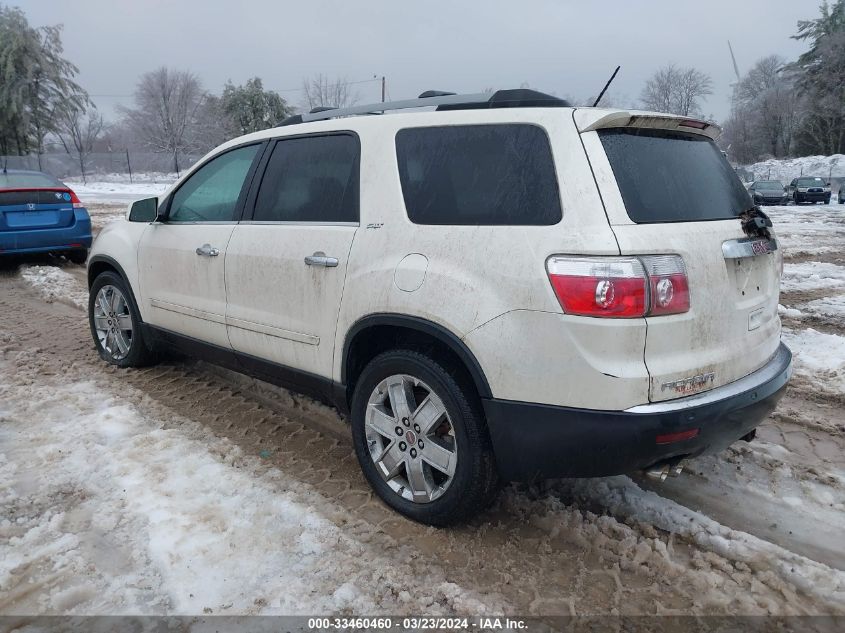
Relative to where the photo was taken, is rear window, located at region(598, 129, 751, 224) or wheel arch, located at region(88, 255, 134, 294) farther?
wheel arch, located at region(88, 255, 134, 294)

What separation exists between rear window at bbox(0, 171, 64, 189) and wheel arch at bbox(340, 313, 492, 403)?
25.5 ft

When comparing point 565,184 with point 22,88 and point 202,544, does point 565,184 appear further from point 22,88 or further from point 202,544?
point 22,88

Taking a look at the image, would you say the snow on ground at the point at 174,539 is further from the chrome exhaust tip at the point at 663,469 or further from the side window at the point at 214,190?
the side window at the point at 214,190

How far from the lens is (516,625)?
7.59ft

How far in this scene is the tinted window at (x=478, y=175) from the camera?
8.28 feet

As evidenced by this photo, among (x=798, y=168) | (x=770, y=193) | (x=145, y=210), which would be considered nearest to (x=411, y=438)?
(x=145, y=210)

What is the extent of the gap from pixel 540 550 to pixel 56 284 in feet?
25.8

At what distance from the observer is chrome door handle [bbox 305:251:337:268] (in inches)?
123

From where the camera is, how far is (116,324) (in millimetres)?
5004

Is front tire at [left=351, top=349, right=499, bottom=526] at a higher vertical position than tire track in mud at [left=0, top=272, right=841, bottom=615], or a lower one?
higher

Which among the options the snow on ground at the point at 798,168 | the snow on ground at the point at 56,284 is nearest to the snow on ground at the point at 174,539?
the snow on ground at the point at 56,284

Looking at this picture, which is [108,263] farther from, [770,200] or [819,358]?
[770,200]

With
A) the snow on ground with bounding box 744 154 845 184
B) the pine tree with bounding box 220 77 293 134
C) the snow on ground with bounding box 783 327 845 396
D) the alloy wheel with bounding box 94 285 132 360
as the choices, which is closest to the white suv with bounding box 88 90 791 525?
the alloy wheel with bounding box 94 285 132 360

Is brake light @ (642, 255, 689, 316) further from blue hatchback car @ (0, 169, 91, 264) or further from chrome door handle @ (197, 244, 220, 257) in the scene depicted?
blue hatchback car @ (0, 169, 91, 264)
